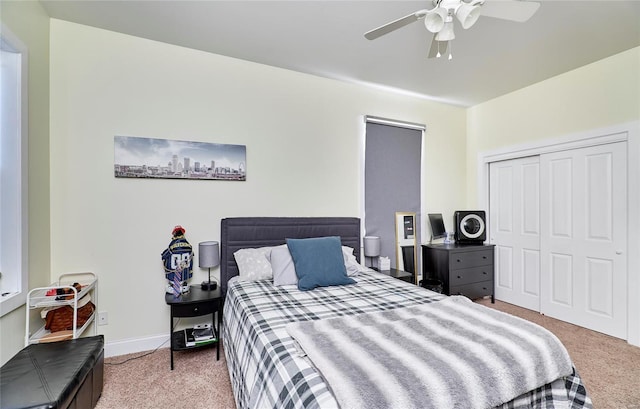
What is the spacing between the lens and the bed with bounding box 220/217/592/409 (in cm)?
102

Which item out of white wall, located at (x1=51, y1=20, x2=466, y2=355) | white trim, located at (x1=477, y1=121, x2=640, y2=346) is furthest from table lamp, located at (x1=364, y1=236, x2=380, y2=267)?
white trim, located at (x1=477, y1=121, x2=640, y2=346)

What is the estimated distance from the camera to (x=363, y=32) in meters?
2.48

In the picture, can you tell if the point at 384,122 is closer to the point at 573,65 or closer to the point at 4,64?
the point at 573,65

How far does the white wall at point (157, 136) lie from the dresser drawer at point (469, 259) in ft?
4.82

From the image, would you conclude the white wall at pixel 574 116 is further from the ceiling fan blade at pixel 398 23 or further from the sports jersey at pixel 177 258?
the sports jersey at pixel 177 258

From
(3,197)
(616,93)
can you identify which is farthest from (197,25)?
(616,93)

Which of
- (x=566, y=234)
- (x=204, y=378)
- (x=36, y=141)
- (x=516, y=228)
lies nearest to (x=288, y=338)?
(x=204, y=378)

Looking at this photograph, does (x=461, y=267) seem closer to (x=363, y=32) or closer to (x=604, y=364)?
(x=604, y=364)

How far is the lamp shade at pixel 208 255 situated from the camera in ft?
8.49

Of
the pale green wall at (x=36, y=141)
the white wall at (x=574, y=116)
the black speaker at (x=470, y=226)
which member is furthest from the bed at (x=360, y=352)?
the white wall at (x=574, y=116)

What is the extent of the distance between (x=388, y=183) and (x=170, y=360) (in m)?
3.00

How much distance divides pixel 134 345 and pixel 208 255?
101cm

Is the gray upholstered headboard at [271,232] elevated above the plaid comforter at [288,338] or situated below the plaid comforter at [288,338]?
above

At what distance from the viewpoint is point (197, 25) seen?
2.39 m
